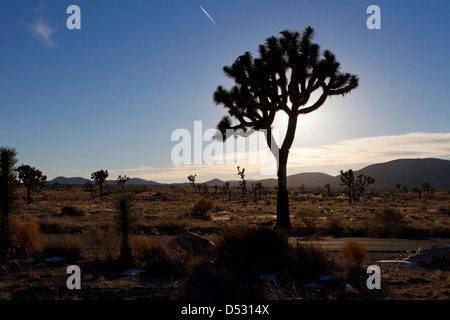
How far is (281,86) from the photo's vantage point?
1642cm

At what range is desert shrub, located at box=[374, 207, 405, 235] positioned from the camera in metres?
15.8

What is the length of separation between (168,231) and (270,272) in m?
9.48

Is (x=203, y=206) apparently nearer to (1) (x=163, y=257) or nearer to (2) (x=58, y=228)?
(2) (x=58, y=228)

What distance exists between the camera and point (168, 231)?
1622 centimetres

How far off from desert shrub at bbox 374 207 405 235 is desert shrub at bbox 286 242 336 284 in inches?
374

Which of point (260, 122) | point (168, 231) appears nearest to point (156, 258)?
point (168, 231)

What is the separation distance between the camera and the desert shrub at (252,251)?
7418 millimetres

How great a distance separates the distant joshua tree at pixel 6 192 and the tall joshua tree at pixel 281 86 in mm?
9988

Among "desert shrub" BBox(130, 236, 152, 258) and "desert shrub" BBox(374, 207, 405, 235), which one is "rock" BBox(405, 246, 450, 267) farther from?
"desert shrub" BBox(374, 207, 405, 235)

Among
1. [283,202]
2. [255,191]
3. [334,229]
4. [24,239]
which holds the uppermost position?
[283,202]

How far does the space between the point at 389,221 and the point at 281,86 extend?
8.35m

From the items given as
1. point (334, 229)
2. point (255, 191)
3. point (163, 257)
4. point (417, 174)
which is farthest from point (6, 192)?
point (417, 174)

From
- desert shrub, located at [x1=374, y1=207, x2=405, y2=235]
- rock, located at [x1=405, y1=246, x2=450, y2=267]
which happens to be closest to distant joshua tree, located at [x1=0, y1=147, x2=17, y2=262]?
rock, located at [x1=405, y1=246, x2=450, y2=267]
